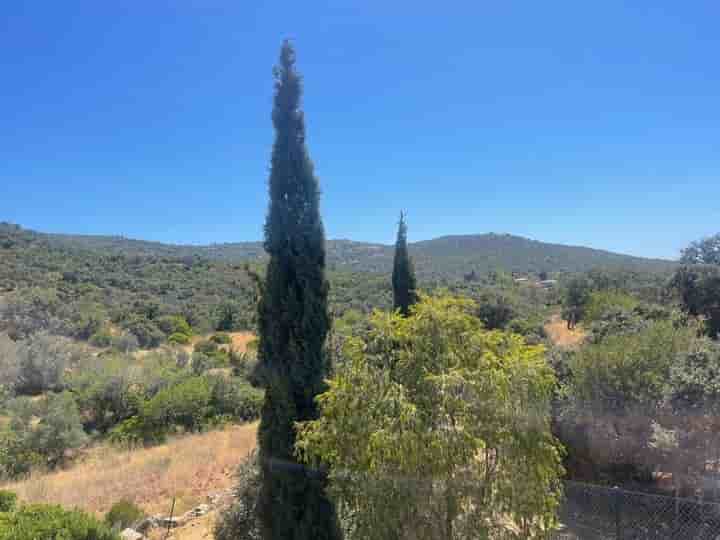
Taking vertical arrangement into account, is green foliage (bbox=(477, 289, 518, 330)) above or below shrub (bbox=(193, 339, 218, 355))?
above

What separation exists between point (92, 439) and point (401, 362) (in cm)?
1270

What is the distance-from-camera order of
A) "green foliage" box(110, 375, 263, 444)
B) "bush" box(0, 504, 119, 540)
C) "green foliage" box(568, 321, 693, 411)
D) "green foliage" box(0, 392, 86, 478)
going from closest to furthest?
"bush" box(0, 504, 119, 540) → "green foliage" box(568, 321, 693, 411) → "green foliage" box(0, 392, 86, 478) → "green foliage" box(110, 375, 263, 444)

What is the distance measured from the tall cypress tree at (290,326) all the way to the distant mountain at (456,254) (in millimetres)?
46561

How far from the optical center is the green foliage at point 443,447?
9.87 ft

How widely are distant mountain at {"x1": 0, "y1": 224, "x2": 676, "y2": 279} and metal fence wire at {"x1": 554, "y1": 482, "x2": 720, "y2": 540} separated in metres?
45.4

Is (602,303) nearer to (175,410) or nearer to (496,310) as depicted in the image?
(496,310)

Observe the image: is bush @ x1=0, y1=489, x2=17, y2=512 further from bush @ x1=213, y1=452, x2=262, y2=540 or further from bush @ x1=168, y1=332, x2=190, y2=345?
bush @ x1=168, y1=332, x2=190, y2=345

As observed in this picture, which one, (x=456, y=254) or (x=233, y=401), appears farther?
(x=456, y=254)

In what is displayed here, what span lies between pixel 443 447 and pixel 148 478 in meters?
7.34

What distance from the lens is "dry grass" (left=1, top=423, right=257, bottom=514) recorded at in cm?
694

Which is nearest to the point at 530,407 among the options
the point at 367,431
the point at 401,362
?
the point at 401,362

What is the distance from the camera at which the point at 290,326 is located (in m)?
4.88

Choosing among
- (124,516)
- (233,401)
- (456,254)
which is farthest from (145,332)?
(456,254)

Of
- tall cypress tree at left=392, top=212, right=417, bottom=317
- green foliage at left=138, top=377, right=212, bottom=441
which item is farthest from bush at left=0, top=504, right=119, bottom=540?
tall cypress tree at left=392, top=212, right=417, bottom=317
